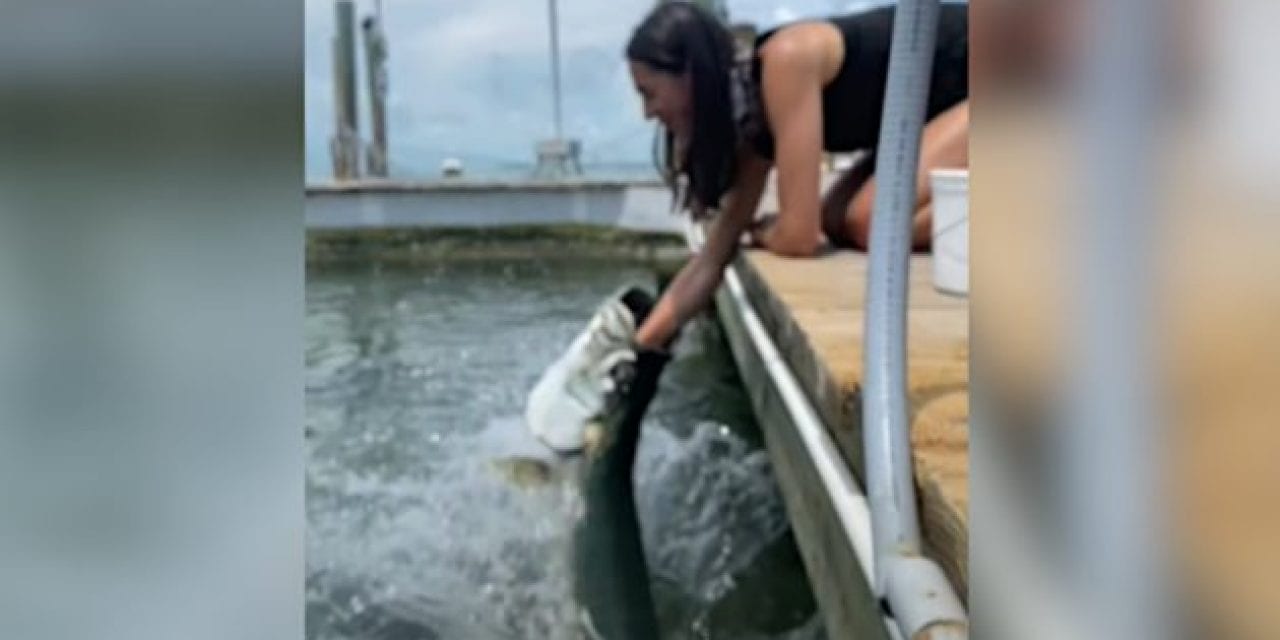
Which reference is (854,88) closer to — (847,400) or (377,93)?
(847,400)

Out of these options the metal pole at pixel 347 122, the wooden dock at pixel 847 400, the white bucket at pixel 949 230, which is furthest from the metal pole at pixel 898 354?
the metal pole at pixel 347 122

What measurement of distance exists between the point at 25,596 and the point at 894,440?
538mm

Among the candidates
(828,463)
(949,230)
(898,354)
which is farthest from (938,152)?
(898,354)

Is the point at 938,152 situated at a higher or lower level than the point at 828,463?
higher

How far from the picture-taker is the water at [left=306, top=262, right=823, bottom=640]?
5.03 feet

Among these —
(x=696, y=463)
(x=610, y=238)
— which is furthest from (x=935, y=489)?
(x=610, y=238)

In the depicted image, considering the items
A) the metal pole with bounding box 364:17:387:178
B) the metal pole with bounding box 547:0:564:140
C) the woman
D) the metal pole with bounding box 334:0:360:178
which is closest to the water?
the woman

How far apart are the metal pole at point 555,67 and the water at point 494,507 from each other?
2911mm

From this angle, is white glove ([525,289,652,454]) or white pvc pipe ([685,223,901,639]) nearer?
white pvc pipe ([685,223,901,639])

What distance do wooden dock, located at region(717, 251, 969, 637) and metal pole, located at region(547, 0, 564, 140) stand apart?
378 cm

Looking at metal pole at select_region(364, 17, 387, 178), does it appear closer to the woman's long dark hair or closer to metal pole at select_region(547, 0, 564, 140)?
metal pole at select_region(547, 0, 564, 140)

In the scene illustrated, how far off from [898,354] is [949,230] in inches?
36.4

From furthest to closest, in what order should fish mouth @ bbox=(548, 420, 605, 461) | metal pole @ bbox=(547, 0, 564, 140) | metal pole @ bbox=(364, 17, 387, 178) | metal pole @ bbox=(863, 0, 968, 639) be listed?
metal pole @ bbox=(364, 17, 387, 178) → metal pole @ bbox=(547, 0, 564, 140) → fish mouth @ bbox=(548, 420, 605, 461) → metal pole @ bbox=(863, 0, 968, 639)

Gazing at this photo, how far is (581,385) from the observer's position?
6.77 feet
